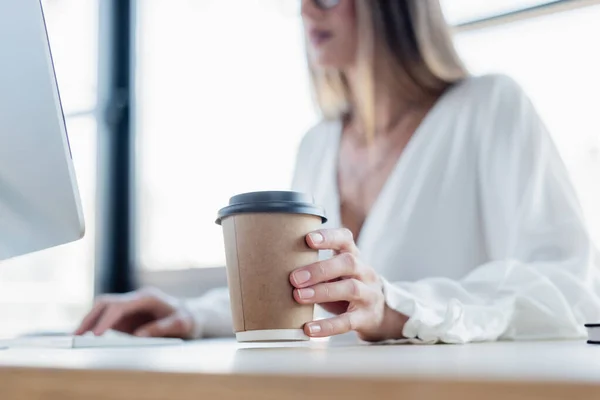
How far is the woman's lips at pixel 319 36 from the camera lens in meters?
1.41

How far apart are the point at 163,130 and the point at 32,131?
1.75m

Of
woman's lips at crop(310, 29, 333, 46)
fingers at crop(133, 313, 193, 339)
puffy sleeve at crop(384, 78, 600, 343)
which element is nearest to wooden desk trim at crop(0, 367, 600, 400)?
puffy sleeve at crop(384, 78, 600, 343)

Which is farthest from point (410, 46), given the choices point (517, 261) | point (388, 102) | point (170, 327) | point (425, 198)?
point (170, 327)

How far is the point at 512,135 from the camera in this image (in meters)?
1.17

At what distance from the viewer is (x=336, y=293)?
2.06 feet

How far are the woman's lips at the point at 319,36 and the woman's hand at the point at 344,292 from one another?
2.76ft

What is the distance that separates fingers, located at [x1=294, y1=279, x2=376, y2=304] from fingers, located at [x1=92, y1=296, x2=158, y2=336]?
1.96 ft

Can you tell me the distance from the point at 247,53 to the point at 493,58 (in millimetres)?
876

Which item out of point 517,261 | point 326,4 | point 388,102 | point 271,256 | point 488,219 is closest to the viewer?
point 271,256

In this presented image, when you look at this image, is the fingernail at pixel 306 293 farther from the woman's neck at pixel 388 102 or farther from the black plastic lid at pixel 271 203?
the woman's neck at pixel 388 102

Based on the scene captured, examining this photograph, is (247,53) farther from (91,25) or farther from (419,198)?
(419,198)

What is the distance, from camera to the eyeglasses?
54.0 inches

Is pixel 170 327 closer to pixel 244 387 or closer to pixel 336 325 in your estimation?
pixel 336 325

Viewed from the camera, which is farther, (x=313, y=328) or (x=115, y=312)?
(x=115, y=312)
